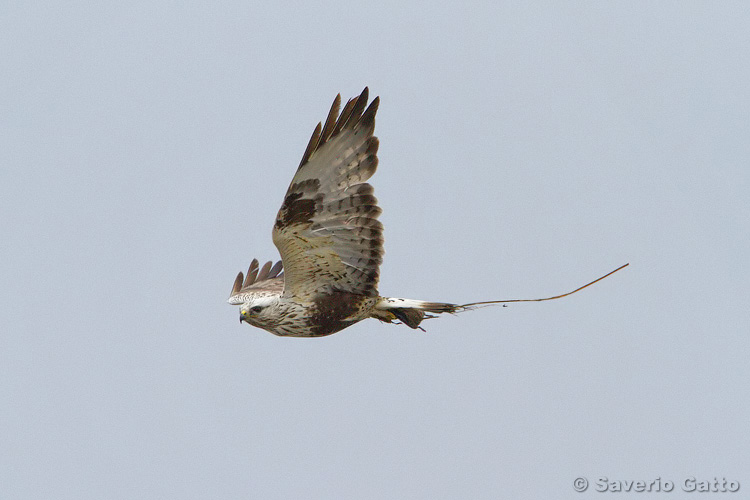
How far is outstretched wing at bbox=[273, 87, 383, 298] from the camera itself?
1130 cm

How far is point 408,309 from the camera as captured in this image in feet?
40.7

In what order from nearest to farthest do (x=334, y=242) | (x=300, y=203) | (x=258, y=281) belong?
(x=300, y=203), (x=334, y=242), (x=258, y=281)

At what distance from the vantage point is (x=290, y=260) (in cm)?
1198

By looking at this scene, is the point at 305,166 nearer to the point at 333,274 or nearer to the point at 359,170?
the point at 359,170

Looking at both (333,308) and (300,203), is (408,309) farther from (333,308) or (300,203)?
(300,203)

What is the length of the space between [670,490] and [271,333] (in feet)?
14.0

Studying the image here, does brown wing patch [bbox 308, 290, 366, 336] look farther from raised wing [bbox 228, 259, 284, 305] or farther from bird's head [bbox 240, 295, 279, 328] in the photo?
raised wing [bbox 228, 259, 284, 305]

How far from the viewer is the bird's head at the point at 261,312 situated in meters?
12.4

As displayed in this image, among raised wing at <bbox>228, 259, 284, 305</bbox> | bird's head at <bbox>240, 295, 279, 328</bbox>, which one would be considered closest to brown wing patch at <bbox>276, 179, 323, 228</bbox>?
bird's head at <bbox>240, 295, 279, 328</bbox>

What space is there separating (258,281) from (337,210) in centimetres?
416

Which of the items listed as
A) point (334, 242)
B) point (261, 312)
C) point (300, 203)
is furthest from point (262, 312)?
point (300, 203)

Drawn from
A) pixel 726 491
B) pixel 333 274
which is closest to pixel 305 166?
pixel 333 274

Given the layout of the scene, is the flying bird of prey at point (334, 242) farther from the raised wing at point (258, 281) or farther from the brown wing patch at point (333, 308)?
the raised wing at point (258, 281)

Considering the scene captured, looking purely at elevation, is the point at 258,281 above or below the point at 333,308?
above
